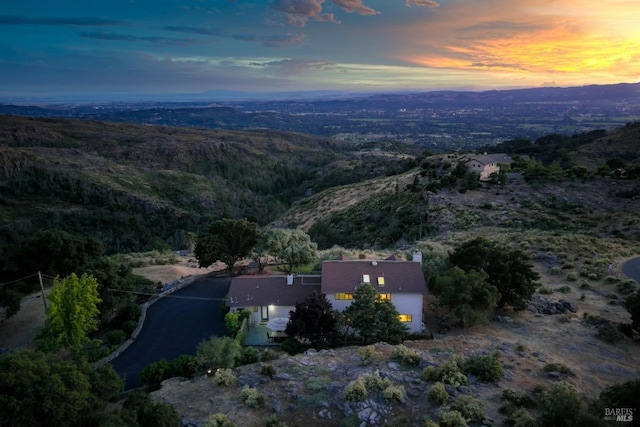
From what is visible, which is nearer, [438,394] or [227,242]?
[438,394]

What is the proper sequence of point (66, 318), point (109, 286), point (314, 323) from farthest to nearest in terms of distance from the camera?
point (109, 286) < point (314, 323) < point (66, 318)

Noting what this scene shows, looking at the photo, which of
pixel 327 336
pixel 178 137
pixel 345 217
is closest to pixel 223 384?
pixel 327 336

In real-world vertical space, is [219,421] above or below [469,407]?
below

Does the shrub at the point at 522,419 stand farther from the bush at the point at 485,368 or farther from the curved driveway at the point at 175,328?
the curved driveway at the point at 175,328

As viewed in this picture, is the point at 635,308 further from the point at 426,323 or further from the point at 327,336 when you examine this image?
the point at 327,336

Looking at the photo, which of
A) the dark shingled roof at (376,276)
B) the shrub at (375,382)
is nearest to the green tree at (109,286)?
the dark shingled roof at (376,276)

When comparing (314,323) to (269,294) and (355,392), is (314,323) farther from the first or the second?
(355,392)

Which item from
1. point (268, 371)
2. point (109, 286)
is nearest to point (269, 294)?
point (268, 371)

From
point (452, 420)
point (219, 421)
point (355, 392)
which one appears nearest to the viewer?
point (452, 420)
